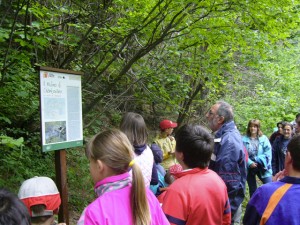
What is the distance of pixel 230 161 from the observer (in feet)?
10.7

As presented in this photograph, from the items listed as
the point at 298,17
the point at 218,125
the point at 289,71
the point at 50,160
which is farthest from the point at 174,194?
the point at 289,71

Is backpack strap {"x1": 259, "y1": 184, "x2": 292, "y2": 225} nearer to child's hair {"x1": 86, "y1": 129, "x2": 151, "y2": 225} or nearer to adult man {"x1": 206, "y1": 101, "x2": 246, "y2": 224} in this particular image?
child's hair {"x1": 86, "y1": 129, "x2": 151, "y2": 225}

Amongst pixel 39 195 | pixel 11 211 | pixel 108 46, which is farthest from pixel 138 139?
pixel 108 46

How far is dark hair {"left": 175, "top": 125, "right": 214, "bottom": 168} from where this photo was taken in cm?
245

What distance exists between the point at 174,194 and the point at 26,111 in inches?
196

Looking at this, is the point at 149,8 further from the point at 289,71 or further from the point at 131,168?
the point at 289,71

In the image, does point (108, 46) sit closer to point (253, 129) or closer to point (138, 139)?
point (253, 129)

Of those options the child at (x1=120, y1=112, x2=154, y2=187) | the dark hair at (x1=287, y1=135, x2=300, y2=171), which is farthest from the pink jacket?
the child at (x1=120, y1=112, x2=154, y2=187)

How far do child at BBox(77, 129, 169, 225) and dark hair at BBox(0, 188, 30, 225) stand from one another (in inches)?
14.8

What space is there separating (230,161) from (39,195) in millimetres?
1885

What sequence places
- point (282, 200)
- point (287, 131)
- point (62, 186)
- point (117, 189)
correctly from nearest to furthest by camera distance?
point (117, 189) → point (282, 200) → point (62, 186) → point (287, 131)

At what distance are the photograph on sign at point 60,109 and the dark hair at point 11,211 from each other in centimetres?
194

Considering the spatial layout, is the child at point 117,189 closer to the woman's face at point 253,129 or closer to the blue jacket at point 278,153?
the woman's face at point 253,129

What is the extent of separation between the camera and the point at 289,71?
13391mm
